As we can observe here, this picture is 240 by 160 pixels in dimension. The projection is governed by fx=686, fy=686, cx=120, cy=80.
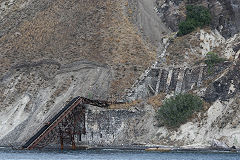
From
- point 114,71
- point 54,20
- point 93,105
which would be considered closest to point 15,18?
point 54,20

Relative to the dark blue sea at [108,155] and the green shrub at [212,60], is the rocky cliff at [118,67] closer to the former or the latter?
the green shrub at [212,60]

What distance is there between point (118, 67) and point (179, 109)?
1741 centimetres

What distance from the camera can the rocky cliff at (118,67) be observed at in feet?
275

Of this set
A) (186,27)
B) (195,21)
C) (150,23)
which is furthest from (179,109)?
(150,23)

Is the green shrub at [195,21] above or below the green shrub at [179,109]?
above

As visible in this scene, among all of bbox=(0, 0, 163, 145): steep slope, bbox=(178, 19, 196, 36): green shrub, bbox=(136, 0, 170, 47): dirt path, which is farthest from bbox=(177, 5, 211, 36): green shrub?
bbox=(0, 0, 163, 145): steep slope

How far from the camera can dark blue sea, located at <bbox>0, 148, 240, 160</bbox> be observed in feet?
232

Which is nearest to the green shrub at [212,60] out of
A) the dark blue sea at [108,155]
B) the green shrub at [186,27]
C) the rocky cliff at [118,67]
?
the rocky cliff at [118,67]

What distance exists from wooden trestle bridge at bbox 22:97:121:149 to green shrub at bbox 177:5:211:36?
2079cm

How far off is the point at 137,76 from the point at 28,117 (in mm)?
16289

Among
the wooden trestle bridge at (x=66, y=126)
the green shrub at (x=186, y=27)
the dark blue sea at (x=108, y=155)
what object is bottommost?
the dark blue sea at (x=108, y=155)

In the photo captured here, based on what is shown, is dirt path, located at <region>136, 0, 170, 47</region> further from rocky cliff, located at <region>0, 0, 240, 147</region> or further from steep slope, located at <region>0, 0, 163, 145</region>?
steep slope, located at <region>0, 0, 163, 145</region>

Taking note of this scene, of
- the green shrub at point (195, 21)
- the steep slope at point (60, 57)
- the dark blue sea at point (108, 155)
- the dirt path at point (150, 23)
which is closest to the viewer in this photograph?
the dark blue sea at point (108, 155)

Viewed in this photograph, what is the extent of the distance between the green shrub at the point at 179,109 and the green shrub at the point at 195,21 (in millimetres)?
20177
